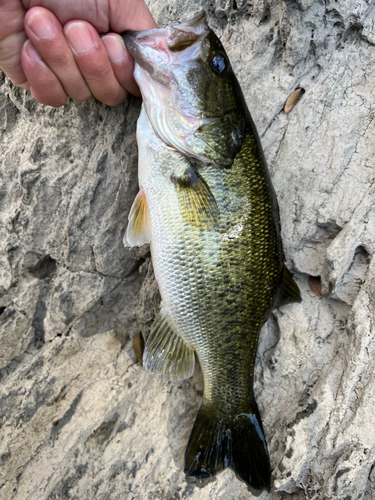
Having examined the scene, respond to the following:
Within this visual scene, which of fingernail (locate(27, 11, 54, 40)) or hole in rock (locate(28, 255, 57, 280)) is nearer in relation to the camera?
fingernail (locate(27, 11, 54, 40))

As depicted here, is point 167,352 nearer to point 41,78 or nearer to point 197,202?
A: point 197,202

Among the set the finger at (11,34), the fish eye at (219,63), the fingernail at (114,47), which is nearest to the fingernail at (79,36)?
the fingernail at (114,47)

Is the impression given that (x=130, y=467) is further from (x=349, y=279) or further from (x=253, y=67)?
(x=253, y=67)

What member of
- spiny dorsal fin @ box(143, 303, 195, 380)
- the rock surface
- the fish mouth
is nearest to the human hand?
the fish mouth

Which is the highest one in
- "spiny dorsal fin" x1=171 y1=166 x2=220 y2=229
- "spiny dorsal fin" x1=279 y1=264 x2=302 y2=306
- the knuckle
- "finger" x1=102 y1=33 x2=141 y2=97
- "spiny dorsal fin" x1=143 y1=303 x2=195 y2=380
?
"finger" x1=102 y1=33 x2=141 y2=97

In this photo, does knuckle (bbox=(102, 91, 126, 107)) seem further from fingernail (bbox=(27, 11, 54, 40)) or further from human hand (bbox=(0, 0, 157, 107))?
fingernail (bbox=(27, 11, 54, 40))

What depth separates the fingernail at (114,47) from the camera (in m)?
1.62

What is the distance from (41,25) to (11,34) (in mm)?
174

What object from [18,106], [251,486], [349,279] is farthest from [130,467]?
[18,106]

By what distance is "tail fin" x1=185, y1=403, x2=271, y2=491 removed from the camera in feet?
5.69

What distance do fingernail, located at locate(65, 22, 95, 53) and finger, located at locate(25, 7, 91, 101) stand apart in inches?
1.1

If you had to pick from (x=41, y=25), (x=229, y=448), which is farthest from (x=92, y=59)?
(x=229, y=448)

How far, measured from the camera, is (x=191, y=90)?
5.29 feet

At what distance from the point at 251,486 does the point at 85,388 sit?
113 centimetres
